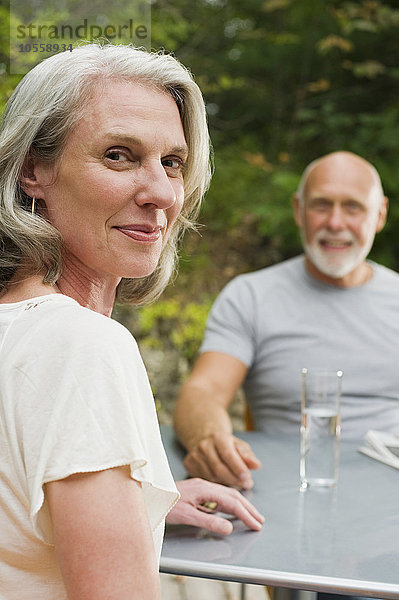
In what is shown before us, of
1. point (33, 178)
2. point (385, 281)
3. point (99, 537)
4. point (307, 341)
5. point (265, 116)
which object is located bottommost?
point (307, 341)

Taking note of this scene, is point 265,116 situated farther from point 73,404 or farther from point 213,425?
point 73,404

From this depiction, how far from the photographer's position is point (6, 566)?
841 mm

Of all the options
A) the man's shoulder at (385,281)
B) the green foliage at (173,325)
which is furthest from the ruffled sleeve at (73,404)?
the green foliage at (173,325)

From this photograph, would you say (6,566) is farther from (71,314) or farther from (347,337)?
(347,337)

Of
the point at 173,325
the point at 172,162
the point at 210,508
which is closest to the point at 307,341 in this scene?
the point at 210,508

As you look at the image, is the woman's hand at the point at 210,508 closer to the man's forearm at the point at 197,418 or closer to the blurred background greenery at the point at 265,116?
the man's forearm at the point at 197,418

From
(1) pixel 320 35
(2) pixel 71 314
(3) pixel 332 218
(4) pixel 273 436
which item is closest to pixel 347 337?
(3) pixel 332 218

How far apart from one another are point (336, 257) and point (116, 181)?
167cm

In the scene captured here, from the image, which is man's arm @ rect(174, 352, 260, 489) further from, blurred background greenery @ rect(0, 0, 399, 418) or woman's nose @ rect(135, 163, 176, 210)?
blurred background greenery @ rect(0, 0, 399, 418)

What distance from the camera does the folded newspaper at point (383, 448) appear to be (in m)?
1.76

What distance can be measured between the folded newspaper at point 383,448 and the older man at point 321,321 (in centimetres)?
44

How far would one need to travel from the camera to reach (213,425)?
5.89 feet

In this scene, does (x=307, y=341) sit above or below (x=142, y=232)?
below

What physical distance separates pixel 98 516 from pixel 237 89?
523 cm
